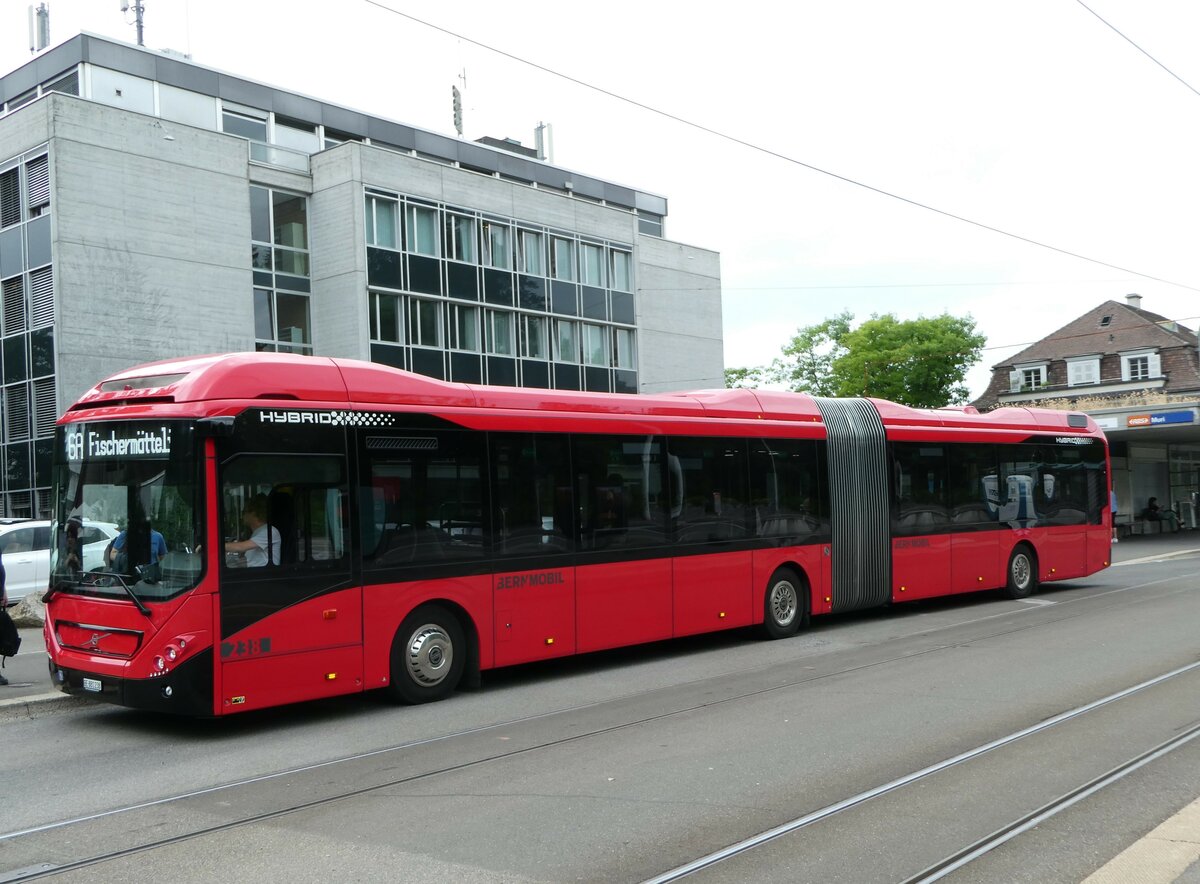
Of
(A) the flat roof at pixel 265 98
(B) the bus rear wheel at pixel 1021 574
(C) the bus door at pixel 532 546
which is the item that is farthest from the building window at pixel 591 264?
(C) the bus door at pixel 532 546

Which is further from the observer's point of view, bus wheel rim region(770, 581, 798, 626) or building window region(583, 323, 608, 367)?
building window region(583, 323, 608, 367)

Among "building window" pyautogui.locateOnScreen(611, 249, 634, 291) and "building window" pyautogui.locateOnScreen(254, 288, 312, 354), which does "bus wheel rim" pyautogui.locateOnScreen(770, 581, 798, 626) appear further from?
"building window" pyautogui.locateOnScreen(611, 249, 634, 291)

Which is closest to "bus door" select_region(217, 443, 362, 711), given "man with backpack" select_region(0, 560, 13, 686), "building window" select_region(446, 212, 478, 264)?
"man with backpack" select_region(0, 560, 13, 686)

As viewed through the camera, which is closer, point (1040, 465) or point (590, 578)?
point (590, 578)

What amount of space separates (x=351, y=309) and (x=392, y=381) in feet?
75.2

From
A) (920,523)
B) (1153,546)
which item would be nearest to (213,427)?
(920,523)

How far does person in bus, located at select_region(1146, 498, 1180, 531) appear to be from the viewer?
4516cm

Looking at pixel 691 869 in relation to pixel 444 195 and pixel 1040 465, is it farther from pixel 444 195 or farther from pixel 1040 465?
pixel 444 195

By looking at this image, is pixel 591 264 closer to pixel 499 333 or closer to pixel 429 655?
pixel 499 333

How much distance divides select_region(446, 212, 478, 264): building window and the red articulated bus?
2215cm

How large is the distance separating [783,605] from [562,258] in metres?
27.0

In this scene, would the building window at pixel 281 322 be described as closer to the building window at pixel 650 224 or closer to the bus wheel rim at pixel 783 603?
the bus wheel rim at pixel 783 603

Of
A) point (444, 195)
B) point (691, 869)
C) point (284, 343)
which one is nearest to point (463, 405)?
point (691, 869)

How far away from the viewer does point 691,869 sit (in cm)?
548
